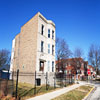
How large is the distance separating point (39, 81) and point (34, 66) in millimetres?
2648

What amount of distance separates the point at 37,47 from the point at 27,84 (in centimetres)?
607

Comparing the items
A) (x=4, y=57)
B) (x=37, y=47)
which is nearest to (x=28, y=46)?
(x=37, y=47)

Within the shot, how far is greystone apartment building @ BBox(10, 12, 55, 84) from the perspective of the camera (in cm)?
1709

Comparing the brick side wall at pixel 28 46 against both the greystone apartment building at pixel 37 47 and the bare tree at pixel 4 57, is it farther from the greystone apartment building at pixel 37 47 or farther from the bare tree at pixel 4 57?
the bare tree at pixel 4 57

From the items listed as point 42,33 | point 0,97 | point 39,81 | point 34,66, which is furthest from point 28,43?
point 0,97

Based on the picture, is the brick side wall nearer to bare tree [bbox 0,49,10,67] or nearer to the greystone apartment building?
the greystone apartment building

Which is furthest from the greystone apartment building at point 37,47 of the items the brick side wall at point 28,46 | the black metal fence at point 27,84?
the black metal fence at point 27,84

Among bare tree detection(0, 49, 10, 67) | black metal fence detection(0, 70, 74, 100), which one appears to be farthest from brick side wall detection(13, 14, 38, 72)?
bare tree detection(0, 49, 10, 67)

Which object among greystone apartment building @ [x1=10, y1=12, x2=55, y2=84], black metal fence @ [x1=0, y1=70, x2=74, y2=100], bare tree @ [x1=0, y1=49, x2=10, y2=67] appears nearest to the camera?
black metal fence @ [x1=0, y1=70, x2=74, y2=100]

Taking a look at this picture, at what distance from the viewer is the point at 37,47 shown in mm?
17141

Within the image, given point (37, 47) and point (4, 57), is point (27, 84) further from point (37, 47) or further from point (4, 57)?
point (4, 57)

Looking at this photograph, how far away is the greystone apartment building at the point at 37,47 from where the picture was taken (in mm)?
17094

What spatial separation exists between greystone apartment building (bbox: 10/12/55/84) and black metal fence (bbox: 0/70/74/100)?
151 mm

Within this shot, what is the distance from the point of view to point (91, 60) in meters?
40.3
